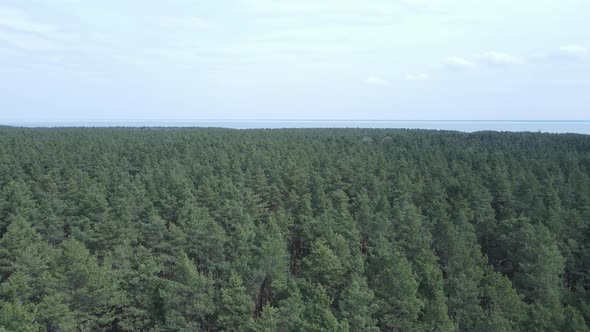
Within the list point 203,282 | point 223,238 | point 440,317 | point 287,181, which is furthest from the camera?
point 287,181

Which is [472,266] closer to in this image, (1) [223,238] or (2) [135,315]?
(1) [223,238]

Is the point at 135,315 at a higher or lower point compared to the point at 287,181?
lower

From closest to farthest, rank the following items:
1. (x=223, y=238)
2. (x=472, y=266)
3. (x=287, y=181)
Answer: (x=472, y=266) → (x=223, y=238) → (x=287, y=181)

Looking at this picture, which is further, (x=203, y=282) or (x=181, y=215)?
(x=181, y=215)

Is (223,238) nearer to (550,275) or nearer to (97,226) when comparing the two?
(97,226)

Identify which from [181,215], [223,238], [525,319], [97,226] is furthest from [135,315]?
[525,319]

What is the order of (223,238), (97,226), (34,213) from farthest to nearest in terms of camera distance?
(34,213) → (97,226) → (223,238)

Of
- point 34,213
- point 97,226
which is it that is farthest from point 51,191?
point 97,226
